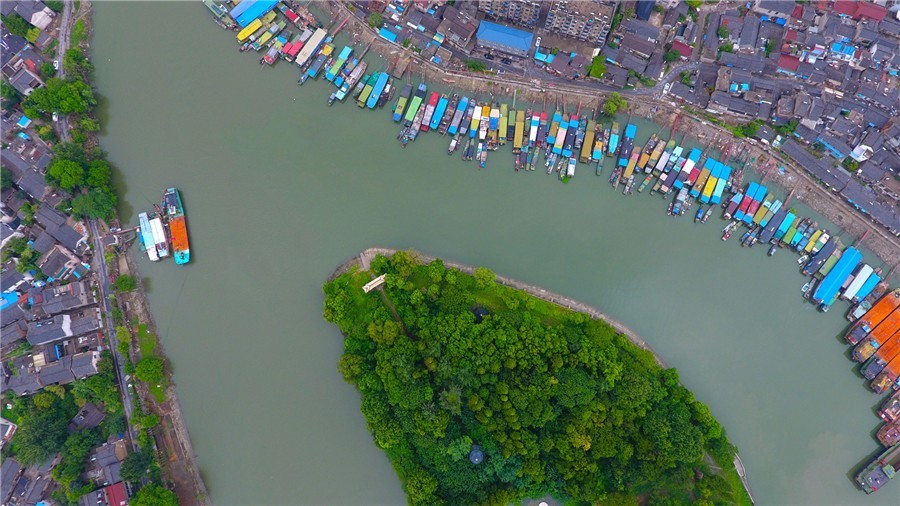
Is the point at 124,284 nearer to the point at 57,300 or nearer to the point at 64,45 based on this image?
the point at 57,300

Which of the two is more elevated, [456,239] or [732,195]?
[732,195]

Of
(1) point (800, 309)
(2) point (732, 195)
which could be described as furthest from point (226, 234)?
(1) point (800, 309)

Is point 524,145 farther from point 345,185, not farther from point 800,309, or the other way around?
point 800,309

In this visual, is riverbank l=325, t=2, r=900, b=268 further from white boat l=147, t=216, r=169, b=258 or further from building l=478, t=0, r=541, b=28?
white boat l=147, t=216, r=169, b=258

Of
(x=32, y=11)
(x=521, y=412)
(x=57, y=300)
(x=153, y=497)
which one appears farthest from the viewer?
(x=32, y=11)

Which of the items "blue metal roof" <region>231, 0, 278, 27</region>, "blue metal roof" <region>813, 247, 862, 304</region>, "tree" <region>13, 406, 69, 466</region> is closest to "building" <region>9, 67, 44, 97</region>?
"blue metal roof" <region>231, 0, 278, 27</region>

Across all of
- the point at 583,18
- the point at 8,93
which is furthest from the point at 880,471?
the point at 8,93
